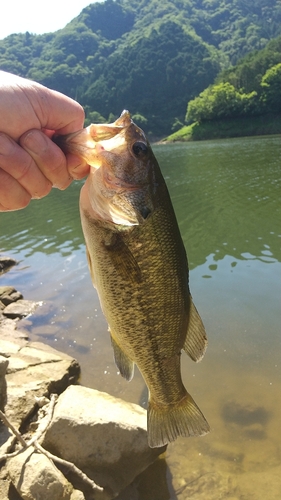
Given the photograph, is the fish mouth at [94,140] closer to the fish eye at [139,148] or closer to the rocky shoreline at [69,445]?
the fish eye at [139,148]

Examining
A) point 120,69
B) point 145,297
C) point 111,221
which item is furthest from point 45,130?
point 120,69

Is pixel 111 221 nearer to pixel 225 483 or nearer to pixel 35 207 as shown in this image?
pixel 225 483

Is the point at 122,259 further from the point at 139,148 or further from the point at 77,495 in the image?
the point at 77,495

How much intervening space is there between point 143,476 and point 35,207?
24.1 m

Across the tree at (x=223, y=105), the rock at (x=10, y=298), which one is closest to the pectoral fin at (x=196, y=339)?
the rock at (x=10, y=298)

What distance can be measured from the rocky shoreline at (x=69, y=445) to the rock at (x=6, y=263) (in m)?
Answer: 8.82

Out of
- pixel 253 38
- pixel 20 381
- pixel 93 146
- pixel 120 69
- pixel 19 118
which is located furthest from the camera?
pixel 253 38

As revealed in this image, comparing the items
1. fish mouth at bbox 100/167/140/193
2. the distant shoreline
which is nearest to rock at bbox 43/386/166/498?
fish mouth at bbox 100/167/140/193

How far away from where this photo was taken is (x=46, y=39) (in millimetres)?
170375

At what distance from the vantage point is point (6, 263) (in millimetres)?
14297

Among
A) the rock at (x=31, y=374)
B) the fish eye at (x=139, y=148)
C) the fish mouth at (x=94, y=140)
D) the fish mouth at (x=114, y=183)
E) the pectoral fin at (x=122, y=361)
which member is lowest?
the rock at (x=31, y=374)

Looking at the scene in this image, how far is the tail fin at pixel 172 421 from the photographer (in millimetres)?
2941

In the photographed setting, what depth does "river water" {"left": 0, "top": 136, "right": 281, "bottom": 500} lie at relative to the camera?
493 centimetres

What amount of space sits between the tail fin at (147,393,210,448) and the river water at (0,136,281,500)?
2246mm
